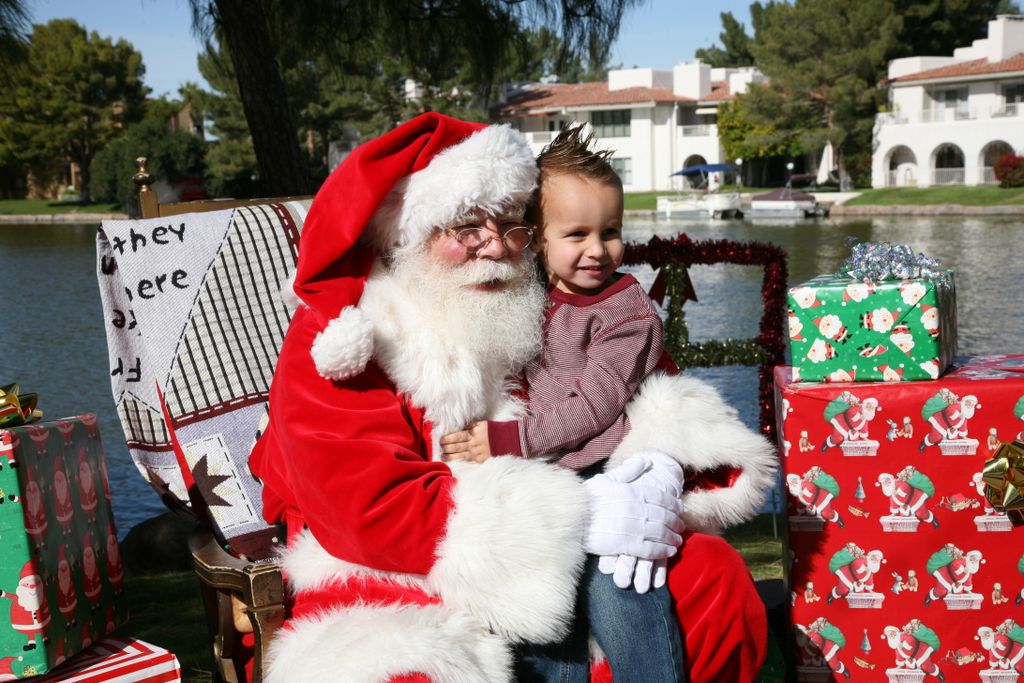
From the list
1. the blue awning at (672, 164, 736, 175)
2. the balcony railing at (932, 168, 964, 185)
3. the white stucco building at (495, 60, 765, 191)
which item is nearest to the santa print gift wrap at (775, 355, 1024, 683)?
the balcony railing at (932, 168, 964, 185)

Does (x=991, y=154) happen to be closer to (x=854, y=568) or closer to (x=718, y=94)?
(x=718, y=94)

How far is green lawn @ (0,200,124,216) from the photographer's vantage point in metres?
41.7

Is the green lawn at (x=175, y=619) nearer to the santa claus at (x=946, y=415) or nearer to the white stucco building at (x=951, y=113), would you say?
the santa claus at (x=946, y=415)

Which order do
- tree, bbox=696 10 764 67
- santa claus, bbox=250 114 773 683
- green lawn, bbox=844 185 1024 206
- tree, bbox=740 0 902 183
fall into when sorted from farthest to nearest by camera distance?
tree, bbox=696 10 764 67 → tree, bbox=740 0 902 183 → green lawn, bbox=844 185 1024 206 → santa claus, bbox=250 114 773 683

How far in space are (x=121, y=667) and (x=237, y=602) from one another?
0.26 meters

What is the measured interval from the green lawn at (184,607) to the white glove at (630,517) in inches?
57.4

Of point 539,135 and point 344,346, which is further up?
point 539,135

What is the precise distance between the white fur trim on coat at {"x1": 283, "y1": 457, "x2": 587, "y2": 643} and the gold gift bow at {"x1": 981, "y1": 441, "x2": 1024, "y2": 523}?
3.40ft

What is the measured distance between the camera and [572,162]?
90.4 inches

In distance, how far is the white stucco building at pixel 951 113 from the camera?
3509 centimetres

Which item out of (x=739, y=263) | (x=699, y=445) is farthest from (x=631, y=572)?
(x=739, y=263)

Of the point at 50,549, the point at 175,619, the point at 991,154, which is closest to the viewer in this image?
the point at 50,549

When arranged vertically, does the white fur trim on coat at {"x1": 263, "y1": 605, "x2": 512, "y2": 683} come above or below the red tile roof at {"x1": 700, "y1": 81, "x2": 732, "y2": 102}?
below

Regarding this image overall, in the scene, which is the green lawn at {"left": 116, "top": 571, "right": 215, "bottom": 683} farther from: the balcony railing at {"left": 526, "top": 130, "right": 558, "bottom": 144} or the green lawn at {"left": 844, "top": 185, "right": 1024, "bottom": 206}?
the balcony railing at {"left": 526, "top": 130, "right": 558, "bottom": 144}
